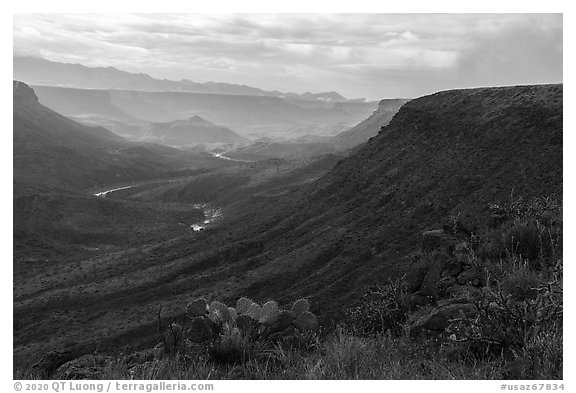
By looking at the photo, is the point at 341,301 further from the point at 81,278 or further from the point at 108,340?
the point at 81,278

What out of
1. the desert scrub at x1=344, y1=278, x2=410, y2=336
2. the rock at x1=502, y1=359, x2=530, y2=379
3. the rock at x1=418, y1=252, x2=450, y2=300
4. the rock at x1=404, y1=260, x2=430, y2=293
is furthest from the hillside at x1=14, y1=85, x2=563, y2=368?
the rock at x1=502, y1=359, x2=530, y2=379

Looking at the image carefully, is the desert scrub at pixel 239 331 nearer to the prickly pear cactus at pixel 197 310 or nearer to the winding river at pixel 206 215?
the prickly pear cactus at pixel 197 310

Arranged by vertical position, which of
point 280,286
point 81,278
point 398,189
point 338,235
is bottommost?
point 81,278

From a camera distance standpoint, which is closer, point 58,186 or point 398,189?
point 398,189

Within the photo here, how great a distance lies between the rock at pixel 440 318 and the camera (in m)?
7.52

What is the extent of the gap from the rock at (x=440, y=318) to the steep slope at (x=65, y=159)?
114469mm

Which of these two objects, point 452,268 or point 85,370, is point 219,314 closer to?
point 85,370

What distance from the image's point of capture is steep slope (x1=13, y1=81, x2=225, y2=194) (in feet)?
410

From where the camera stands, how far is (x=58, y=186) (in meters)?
120

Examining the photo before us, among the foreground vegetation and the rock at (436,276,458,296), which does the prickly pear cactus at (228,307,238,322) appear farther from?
the rock at (436,276,458,296)

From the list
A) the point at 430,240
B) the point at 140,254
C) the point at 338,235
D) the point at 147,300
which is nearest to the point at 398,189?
the point at 338,235

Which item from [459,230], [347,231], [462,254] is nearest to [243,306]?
[462,254]

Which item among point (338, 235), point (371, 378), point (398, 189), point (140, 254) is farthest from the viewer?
point (140, 254)

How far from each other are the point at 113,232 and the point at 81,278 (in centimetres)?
3181
